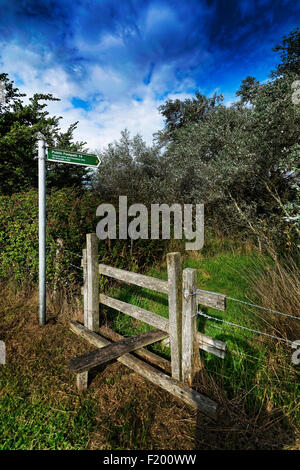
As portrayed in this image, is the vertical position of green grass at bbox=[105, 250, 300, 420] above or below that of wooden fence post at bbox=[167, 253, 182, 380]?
below

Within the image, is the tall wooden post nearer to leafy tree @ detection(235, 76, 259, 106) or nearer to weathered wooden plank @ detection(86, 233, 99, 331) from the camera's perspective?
weathered wooden plank @ detection(86, 233, 99, 331)

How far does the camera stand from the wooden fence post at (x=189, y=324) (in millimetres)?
2512

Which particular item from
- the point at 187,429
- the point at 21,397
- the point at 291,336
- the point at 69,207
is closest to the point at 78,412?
the point at 21,397

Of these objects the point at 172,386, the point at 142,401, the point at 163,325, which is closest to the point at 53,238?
the point at 163,325

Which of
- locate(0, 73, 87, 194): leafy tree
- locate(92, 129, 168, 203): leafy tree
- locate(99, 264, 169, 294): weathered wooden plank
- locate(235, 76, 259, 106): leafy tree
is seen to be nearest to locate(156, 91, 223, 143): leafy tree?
locate(235, 76, 259, 106): leafy tree

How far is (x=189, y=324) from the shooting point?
253 cm

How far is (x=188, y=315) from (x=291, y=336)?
133 centimetres

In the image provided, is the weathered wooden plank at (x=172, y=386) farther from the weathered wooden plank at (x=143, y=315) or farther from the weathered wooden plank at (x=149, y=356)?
the weathered wooden plank at (x=143, y=315)

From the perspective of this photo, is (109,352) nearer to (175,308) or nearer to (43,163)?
(175,308)

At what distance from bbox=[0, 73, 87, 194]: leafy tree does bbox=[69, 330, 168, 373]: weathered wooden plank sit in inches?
301

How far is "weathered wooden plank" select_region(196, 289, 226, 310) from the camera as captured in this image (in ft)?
7.93

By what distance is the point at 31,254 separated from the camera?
192 inches

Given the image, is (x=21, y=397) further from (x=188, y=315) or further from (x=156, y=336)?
(x=188, y=315)

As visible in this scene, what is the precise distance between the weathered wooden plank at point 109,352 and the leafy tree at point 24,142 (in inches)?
301
